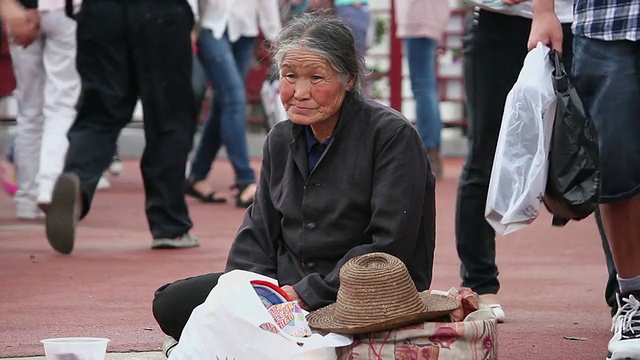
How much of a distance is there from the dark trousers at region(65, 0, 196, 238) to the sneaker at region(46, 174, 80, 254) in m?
0.13

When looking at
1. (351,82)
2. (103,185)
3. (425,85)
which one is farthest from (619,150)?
(103,185)

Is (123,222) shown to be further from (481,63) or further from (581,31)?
(581,31)

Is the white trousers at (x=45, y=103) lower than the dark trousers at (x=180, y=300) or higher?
lower

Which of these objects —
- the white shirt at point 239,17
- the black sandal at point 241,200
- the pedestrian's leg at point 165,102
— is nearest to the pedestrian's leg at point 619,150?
the pedestrian's leg at point 165,102

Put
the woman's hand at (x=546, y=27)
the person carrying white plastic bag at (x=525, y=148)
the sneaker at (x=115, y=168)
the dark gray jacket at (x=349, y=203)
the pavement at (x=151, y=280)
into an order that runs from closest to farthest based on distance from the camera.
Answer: the dark gray jacket at (x=349, y=203)
the person carrying white plastic bag at (x=525, y=148)
the woman's hand at (x=546, y=27)
the pavement at (x=151, y=280)
the sneaker at (x=115, y=168)

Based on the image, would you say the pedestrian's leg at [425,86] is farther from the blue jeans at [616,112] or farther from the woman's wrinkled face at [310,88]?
the woman's wrinkled face at [310,88]

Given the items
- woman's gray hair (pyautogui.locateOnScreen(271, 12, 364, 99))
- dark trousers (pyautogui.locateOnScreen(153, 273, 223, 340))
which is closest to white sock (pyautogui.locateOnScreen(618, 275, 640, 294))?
woman's gray hair (pyautogui.locateOnScreen(271, 12, 364, 99))

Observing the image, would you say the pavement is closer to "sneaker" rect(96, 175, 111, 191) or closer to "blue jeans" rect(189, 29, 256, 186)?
"blue jeans" rect(189, 29, 256, 186)

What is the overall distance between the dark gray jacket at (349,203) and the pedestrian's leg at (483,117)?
3.06 feet

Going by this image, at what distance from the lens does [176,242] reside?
279 inches

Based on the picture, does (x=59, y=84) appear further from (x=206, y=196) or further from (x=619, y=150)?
(x=619, y=150)

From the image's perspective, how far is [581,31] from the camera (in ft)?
14.1

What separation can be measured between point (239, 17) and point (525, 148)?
5.19 metres

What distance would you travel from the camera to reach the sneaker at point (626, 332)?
161 inches
